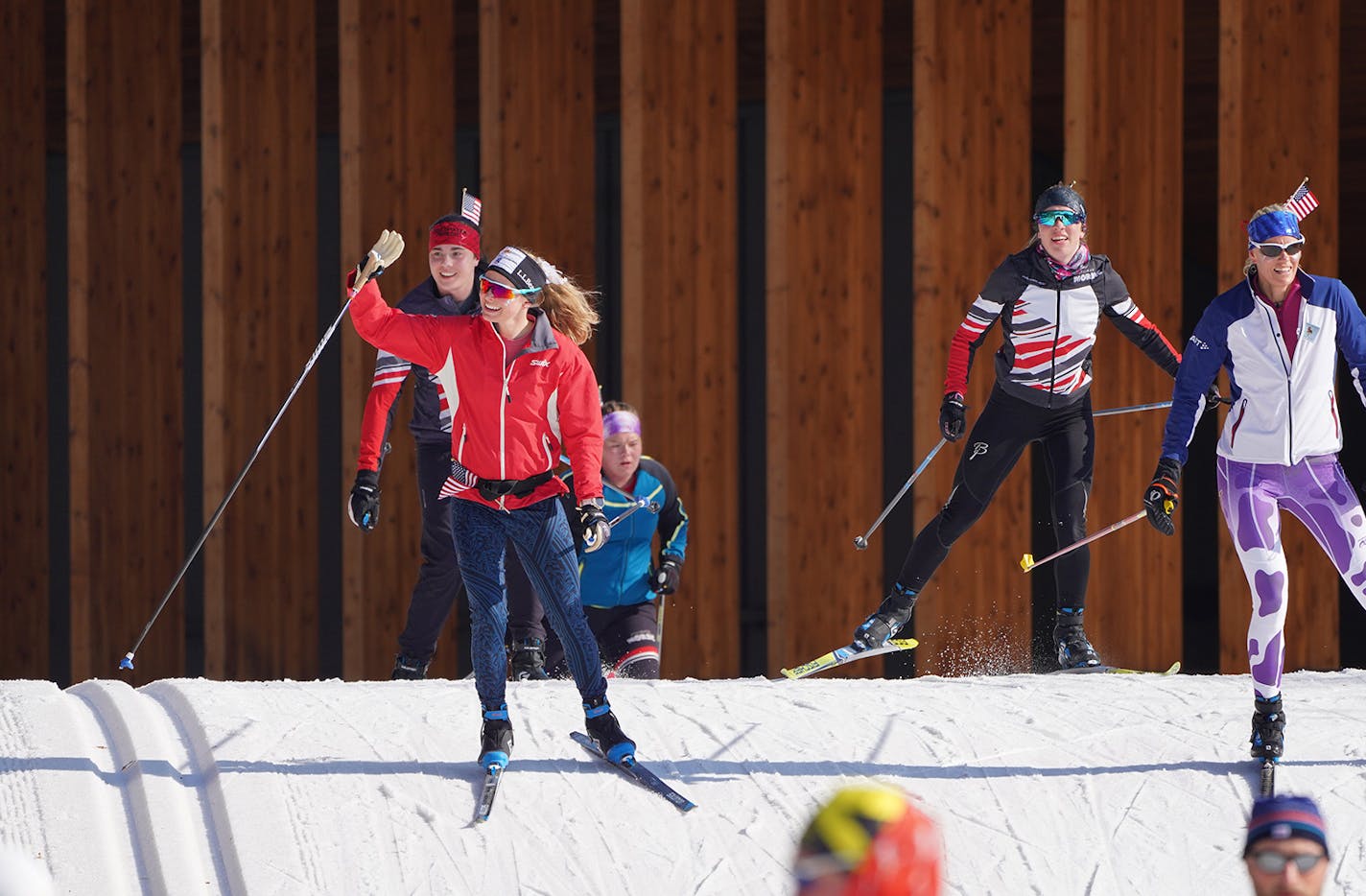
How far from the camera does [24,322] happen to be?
10.3 metres

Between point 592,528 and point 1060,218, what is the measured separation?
2253mm

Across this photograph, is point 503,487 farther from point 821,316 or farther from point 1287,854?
point 821,316

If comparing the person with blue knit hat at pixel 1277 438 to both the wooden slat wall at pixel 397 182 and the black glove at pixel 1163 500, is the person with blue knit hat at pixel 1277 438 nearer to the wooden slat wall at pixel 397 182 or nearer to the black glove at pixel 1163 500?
the black glove at pixel 1163 500

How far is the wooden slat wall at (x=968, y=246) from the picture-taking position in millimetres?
8648

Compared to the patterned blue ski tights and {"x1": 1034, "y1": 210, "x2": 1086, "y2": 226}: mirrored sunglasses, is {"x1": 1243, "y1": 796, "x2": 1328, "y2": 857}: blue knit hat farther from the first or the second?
{"x1": 1034, "y1": 210, "x2": 1086, "y2": 226}: mirrored sunglasses

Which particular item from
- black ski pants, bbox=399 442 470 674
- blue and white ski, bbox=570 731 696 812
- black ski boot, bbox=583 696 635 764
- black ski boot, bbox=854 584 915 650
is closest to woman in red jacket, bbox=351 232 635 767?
black ski boot, bbox=583 696 635 764

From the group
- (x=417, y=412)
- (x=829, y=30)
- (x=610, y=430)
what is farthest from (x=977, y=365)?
(x=417, y=412)

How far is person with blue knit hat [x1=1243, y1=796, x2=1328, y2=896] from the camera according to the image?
5.75 ft

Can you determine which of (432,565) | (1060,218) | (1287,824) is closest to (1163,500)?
(1060,218)

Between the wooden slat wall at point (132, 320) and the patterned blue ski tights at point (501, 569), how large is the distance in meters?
5.98

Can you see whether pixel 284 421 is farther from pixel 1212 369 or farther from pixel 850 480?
pixel 1212 369

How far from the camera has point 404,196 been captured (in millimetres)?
9469

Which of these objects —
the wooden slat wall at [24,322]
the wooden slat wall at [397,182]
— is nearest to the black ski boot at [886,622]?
the wooden slat wall at [397,182]

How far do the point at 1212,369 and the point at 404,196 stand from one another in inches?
224
